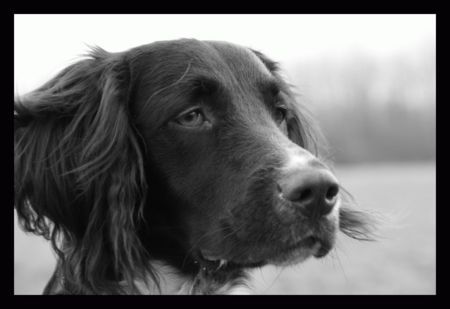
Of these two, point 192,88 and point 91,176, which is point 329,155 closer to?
point 192,88

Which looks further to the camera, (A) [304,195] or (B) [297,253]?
(B) [297,253]

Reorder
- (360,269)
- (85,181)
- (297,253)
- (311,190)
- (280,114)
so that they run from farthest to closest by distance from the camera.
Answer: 1. (360,269)
2. (280,114)
3. (85,181)
4. (297,253)
5. (311,190)

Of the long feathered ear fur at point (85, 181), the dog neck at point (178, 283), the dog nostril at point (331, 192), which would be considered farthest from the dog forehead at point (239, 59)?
the dog neck at point (178, 283)

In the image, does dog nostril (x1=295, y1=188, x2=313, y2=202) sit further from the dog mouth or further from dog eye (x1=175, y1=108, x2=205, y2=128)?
dog eye (x1=175, y1=108, x2=205, y2=128)

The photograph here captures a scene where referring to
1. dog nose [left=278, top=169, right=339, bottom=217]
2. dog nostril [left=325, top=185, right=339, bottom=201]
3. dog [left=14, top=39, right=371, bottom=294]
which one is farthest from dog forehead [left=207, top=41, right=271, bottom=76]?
dog nostril [left=325, top=185, right=339, bottom=201]

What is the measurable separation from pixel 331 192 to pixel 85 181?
1.42 meters

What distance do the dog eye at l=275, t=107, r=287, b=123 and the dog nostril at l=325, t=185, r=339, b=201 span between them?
1.08 meters

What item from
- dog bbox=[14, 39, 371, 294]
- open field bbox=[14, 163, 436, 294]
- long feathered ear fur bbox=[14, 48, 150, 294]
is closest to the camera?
dog bbox=[14, 39, 371, 294]

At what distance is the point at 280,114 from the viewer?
4.15m

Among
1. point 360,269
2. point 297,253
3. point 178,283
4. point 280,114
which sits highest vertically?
point 280,114

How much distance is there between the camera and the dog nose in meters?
2.96

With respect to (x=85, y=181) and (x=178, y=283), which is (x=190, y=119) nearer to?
(x=85, y=181)

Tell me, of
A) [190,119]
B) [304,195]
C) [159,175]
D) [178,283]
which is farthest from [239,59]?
[178,283]
